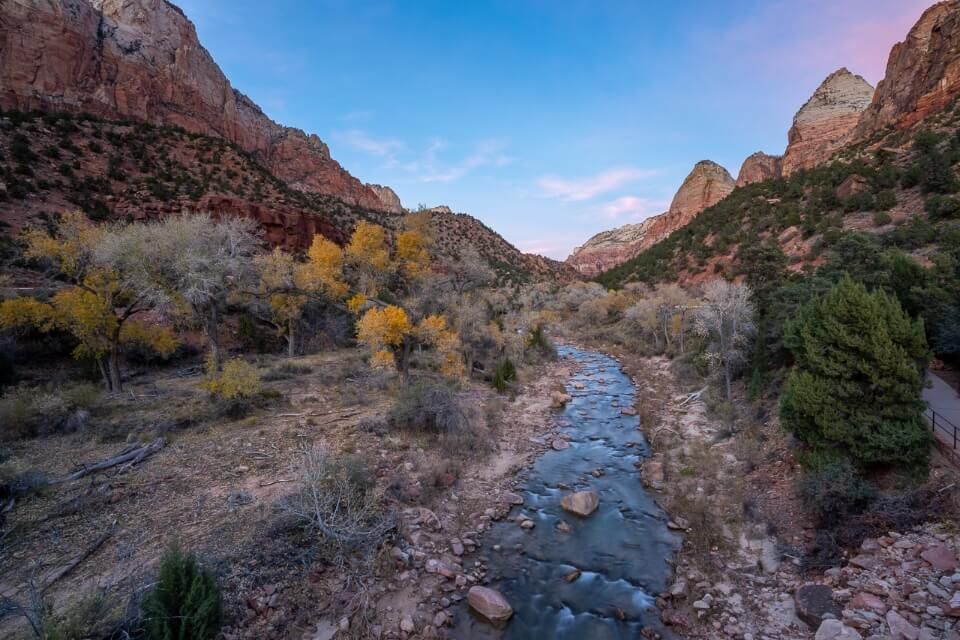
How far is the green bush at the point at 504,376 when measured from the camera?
2244 centimetres

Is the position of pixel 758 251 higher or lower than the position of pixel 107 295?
higher

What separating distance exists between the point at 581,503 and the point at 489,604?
15.2 ft

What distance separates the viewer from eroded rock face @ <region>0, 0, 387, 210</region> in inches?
1361

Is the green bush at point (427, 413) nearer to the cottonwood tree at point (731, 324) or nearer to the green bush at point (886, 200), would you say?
the cottonwood tree at point (731, 324)

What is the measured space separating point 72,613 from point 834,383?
14.5 meters

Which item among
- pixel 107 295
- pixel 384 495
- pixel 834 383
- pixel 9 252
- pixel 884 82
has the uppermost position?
pixel 884 82

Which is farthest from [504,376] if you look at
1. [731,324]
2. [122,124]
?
[122,124]

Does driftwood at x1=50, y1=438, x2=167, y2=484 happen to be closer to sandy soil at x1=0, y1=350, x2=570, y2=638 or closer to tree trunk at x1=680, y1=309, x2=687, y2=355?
sandy soil at x1=0, y1=350, x2=570, y2=638

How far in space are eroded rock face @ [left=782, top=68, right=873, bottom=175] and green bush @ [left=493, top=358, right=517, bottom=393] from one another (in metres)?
54.6

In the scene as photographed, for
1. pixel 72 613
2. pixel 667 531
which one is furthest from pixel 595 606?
pixel 72 613

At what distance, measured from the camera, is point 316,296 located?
18922 mm

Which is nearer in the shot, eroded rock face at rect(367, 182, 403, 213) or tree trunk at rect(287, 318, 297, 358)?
tree trunk at rect(287, 318, 297, 358)

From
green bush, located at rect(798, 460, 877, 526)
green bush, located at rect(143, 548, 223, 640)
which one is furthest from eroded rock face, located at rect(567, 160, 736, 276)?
green bush, located at rect(143, 548, 223, 640)

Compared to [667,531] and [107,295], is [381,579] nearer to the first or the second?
[667,531]
